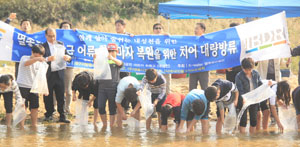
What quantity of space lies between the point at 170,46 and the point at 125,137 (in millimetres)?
2541

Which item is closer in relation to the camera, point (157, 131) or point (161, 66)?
point (157, 131)

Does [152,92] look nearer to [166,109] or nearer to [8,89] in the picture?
[166,109]

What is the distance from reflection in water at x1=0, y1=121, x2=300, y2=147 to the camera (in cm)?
718

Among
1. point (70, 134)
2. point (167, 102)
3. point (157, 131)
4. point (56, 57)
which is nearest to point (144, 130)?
point (157, 131)

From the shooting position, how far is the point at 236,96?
25.9ft

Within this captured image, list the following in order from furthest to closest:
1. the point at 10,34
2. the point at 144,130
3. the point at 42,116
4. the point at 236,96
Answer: the point at 42,116, the point at 10,34, the point at 144,130, the point at 236,96

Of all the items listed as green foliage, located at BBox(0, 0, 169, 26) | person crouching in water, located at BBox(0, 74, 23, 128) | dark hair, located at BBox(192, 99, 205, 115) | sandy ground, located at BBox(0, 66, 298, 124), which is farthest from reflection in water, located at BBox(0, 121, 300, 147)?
green foliage, located at BBox(0, 0, 169, 26)

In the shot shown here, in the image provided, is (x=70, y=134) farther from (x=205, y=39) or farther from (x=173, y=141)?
(x=205, y=39)

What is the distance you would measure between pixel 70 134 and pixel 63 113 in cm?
123

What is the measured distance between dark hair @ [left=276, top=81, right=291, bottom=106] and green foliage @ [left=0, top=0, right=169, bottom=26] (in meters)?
16.8

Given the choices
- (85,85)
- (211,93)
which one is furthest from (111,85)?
(211,93)

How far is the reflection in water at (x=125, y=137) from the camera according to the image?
718 centimetres

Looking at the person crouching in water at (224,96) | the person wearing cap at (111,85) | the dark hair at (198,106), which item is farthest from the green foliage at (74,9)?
the dark hair at (198,106)

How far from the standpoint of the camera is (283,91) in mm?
8102
